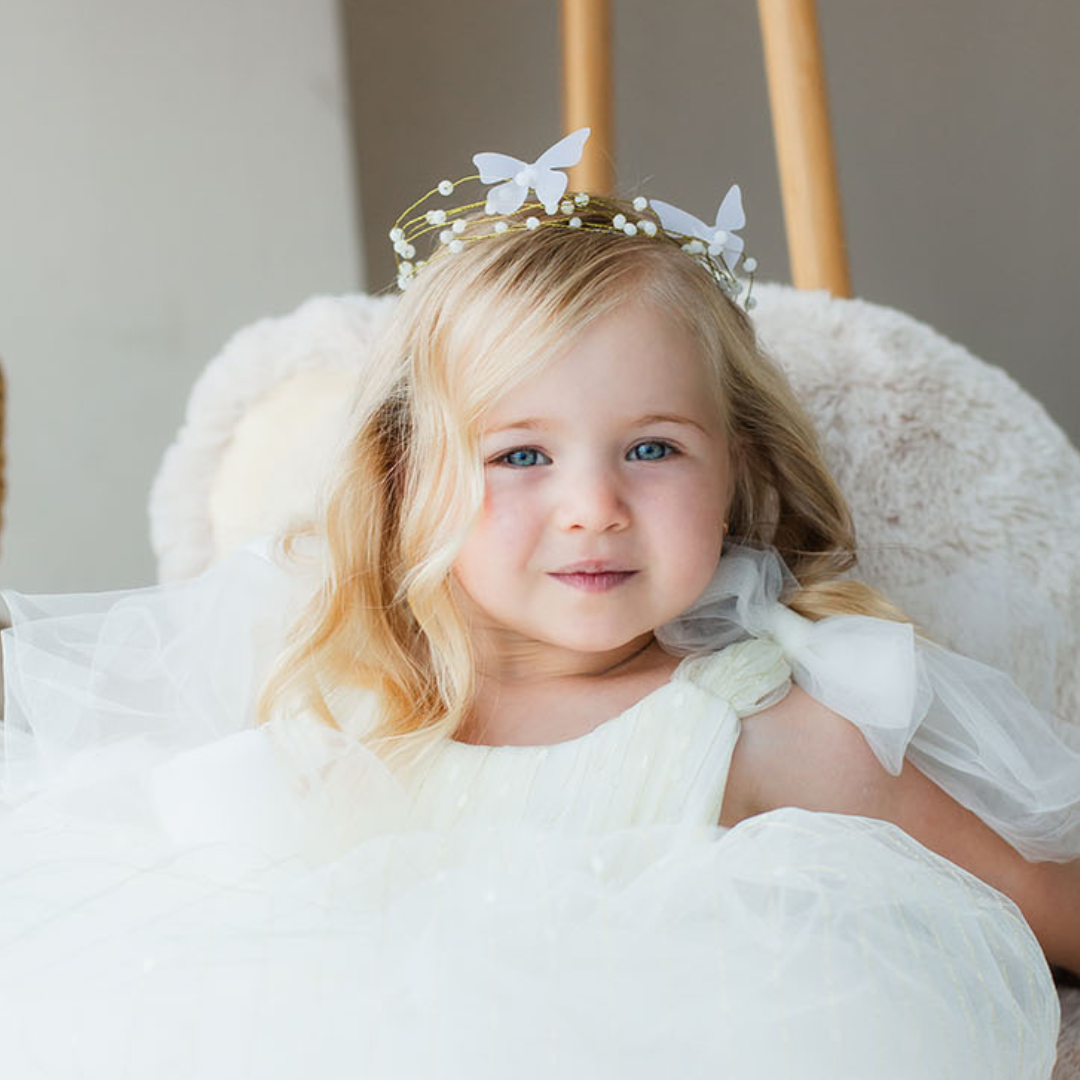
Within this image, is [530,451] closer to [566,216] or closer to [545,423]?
[545,423]

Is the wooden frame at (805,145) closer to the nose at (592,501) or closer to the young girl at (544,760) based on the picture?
the young girl at (544,760)

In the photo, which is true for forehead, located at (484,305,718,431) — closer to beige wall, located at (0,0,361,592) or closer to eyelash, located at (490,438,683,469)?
eyelash, located at (490,438,683,469)

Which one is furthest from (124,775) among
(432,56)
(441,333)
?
(432,56)

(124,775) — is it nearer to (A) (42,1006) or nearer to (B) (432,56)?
(A) (42,1006)

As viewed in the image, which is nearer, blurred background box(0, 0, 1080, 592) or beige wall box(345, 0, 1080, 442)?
blurred background box(0, 0, 1080, 592)

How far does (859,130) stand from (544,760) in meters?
1.65

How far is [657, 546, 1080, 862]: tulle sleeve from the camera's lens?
859mm

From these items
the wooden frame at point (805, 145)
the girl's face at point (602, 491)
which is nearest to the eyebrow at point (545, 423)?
the girl's face at point (602, 491)

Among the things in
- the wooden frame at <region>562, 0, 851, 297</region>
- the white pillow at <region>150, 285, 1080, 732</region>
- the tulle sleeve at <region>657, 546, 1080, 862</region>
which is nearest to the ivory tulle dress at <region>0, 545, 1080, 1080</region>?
the tulle sleeve at <region>657, 546, 1080, 862</region>

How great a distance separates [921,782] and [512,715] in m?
0.26

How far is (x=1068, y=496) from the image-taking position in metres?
1.05

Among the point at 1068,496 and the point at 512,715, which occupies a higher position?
the point at 1068,496

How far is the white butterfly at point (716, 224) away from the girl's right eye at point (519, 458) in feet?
0.65

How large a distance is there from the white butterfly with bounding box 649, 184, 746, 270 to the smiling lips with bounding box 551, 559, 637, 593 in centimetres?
25
